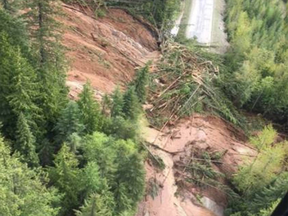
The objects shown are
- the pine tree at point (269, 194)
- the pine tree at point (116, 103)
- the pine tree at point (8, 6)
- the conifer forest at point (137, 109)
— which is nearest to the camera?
the conifer forest at point (137, 109)

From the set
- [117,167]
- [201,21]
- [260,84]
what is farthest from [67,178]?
[201,21]

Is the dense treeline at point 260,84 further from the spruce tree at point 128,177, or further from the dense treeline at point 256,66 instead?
the spruce tree at point 128,177

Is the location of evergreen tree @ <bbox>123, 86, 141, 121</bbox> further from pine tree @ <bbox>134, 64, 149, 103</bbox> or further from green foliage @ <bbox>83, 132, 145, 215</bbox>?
green foliage @ <bbox>83, 132, 145, 215</bbox>

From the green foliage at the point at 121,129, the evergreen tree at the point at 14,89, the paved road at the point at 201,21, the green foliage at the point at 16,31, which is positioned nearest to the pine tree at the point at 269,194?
the green foliage at the point at 121,129

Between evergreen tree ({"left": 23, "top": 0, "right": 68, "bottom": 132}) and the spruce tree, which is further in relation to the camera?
evergreen tree ({"left": 23, "top": 0, "right": 68, "bottom": 132})

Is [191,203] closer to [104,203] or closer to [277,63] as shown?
[104,203]

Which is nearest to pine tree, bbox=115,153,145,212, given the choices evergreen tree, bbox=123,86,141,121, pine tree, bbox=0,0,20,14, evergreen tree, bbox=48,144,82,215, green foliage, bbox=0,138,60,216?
evergreen tree, bbox=48,144,82,215

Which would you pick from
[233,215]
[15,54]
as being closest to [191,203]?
[233,215]
